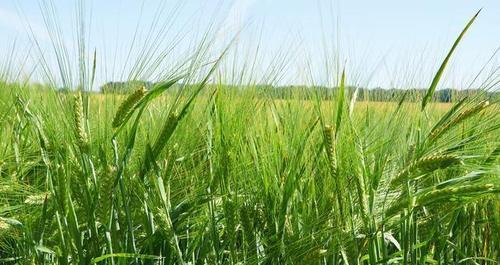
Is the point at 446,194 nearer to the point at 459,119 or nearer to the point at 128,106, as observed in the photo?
the point at 459,119

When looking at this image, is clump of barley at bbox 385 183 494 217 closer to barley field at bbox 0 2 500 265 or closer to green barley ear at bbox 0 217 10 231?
barley field at bbox 0 2 500 265

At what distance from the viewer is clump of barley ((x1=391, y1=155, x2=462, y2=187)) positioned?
1.01 metres

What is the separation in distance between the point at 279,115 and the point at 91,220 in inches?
24.4

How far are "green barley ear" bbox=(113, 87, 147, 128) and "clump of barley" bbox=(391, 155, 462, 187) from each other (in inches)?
16.7

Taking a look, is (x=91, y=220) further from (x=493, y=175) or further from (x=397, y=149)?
(x=493, y=175)

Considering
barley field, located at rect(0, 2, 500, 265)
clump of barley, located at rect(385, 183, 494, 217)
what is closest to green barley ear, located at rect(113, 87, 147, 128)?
barley field, located at rect(0, 2, 500, 265)

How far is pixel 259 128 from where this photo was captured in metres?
1.33

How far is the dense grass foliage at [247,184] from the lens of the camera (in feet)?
3.41

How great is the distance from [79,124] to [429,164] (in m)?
0.56

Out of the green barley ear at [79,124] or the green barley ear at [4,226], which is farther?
the green barley ear at [4,226]

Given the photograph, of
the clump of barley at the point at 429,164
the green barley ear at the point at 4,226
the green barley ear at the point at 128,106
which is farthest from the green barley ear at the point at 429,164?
the green barley ear at the point at 4,226

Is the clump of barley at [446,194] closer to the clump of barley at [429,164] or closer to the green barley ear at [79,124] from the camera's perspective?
the clump of barley at [429,164]

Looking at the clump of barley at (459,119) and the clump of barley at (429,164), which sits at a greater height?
the clump of barley at (459,119)

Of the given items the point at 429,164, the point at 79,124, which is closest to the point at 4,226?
the point at 79,124
